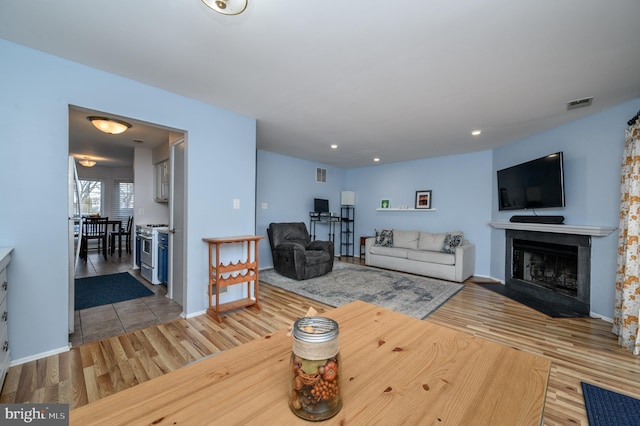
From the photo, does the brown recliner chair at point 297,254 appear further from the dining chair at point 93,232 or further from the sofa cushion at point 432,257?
the dining chair at point 93,232

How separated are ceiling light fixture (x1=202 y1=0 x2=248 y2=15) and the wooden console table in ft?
6.58

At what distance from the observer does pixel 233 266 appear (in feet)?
9.85

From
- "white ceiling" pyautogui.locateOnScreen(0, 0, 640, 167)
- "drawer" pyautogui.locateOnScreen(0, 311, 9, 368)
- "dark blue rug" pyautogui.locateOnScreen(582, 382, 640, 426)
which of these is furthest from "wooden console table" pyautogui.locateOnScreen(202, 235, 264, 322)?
"dark blue rug" pyautogui.locateOnScreen(582, 382, 640, 426)

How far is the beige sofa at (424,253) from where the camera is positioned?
15.0 ft

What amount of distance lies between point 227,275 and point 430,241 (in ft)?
12.7

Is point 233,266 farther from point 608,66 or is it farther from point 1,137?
point 608,66

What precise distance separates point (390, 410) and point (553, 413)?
1716 mm

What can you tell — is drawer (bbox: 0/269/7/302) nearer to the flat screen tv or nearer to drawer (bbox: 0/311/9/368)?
drawer (bbox: 0/311/9/368)

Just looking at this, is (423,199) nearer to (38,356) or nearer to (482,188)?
(482,188)

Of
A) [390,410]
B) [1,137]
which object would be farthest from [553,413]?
[1,137]

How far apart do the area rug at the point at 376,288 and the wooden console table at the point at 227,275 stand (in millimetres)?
846

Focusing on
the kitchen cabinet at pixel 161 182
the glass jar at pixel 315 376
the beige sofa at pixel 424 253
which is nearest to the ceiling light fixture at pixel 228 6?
the glass jar at pixel 315 376

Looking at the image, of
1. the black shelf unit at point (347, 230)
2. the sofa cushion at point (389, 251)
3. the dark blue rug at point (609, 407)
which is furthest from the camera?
the black shelf unit at point (347, 230)

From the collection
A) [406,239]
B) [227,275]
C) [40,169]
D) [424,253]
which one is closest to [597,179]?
[424,253]
